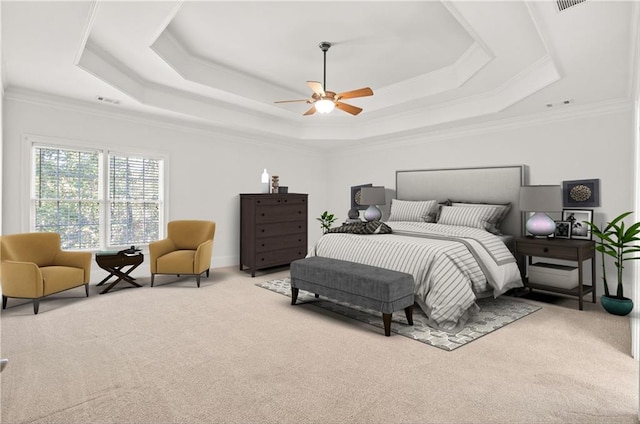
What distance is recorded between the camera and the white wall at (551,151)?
426 centimetres

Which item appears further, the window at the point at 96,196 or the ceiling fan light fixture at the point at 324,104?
the window at the point at 96,196

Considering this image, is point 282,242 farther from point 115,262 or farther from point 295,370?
point 295,370

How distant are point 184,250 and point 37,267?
6.06ft

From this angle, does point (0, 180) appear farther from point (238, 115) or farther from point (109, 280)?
point (238, 115)

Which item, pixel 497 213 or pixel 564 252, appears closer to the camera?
pixel 564 252

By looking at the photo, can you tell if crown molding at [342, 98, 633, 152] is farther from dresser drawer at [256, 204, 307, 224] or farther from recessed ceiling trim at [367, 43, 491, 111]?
dresser drawer at [256, 204, 307, 224]

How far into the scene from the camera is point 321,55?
428cm

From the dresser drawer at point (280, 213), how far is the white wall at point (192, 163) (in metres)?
0.91

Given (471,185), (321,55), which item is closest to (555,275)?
(471,185)

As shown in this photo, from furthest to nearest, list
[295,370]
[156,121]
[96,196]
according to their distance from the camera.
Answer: [156,121]
[96,196]
[295,370]

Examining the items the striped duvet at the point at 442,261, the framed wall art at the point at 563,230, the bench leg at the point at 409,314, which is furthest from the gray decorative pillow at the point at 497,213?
the bench leg at the point at 409,314

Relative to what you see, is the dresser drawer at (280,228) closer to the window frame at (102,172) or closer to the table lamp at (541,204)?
the window frame at (102,172)

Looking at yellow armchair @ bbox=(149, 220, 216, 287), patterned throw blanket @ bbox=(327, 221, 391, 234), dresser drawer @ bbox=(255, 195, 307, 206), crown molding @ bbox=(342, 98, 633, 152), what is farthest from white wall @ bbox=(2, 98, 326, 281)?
patterned throw blanket @ bbox=(327, 221, 391, 234)

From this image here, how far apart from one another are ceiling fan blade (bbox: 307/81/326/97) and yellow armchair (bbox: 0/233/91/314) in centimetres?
327
